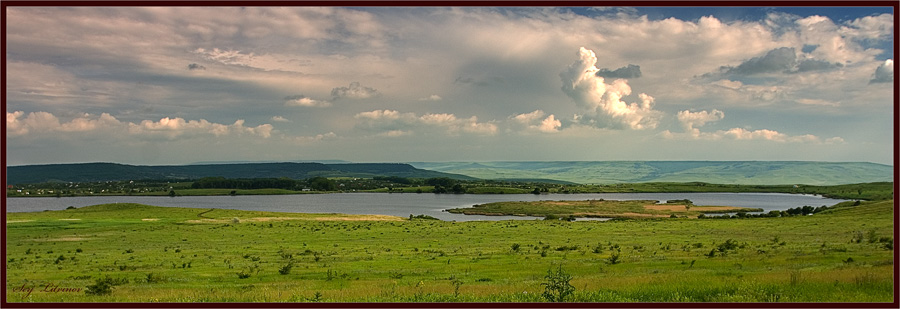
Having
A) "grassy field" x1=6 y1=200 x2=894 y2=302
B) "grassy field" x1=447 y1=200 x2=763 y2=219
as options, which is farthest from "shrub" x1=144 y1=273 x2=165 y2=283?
"grassy field" x1=447 y1=200 x2=763 y2=219

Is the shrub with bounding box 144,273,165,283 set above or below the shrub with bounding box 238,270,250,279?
above

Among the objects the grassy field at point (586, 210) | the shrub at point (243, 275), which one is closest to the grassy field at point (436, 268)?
the shrub at point (243, 275)

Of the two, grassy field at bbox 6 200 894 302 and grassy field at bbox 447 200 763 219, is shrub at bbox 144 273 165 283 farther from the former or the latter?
grassy field at bbox 447 200 763 219

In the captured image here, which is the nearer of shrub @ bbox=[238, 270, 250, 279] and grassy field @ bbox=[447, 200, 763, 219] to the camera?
shrub @ bbox=[238, 270, 250, 279]

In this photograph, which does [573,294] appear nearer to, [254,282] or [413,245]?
[254,282]

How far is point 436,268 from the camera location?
32500 millimetres

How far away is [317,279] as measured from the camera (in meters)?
28.5

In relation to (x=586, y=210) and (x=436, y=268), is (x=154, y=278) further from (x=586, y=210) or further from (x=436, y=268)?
(x=586, y=210)

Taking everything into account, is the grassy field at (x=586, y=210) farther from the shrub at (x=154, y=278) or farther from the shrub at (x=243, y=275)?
the shrub at (x=154, y=278)

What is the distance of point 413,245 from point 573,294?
35.8m

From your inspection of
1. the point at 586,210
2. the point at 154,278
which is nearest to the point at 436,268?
the point at 154,278

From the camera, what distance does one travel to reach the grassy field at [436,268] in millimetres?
17281

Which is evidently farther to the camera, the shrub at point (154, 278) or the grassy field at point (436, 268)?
the shrub at point (154, 278)

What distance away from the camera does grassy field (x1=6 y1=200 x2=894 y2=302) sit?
17281 mm
